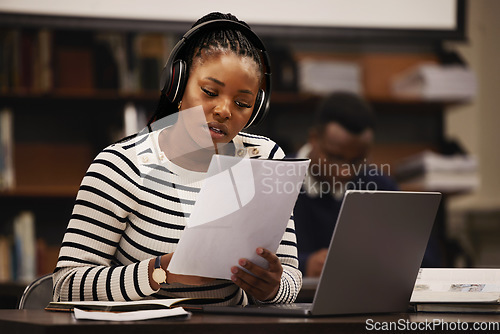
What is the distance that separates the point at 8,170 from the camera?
3002 millimetres

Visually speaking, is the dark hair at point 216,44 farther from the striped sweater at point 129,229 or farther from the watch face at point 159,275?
the watch face at point 159,275

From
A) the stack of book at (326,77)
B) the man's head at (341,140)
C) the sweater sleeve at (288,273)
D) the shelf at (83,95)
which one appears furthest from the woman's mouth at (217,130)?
the stack of book at (326,77)

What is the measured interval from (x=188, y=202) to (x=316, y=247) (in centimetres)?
140

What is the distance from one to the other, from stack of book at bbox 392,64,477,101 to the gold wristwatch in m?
2.49

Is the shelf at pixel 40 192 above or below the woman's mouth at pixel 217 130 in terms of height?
below

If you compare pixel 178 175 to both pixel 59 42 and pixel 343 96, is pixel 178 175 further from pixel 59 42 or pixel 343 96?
pixel 59 42

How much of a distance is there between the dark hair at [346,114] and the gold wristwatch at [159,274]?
1674 mm

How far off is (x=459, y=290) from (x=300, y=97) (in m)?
2.25

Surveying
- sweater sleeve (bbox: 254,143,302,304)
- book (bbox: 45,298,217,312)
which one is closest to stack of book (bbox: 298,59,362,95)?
sweater sleeve (bbox: 254,143,302,304)

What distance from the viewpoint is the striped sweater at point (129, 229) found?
3.87 ft

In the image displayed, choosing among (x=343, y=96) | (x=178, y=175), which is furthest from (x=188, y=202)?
(x=343, y=96)

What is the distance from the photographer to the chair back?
1.31m

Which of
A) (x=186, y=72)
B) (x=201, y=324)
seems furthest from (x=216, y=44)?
(x=201, y=324)

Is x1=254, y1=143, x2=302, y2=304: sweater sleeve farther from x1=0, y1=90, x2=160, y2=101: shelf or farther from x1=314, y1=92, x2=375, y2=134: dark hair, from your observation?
x1=0, y1=90, x2=160, y2=101: shelf
